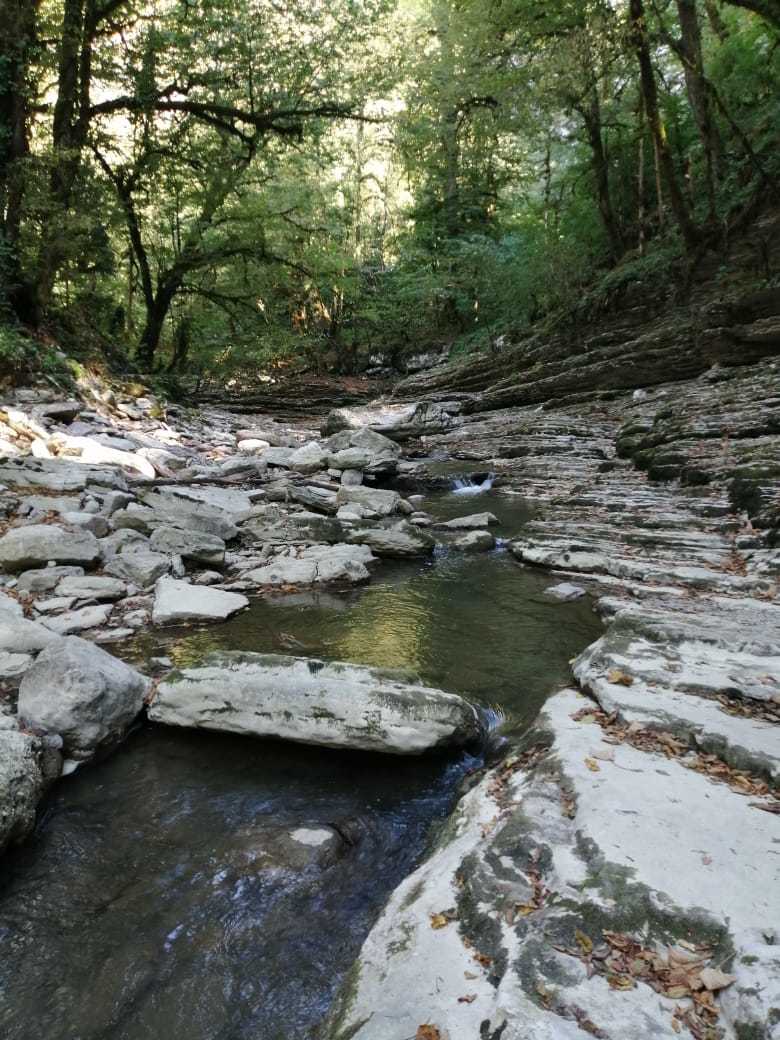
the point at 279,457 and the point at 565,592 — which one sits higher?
the point at 279,457

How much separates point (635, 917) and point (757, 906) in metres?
0.34

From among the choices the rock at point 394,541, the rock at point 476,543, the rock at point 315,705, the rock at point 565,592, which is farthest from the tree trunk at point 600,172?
the rock at point 315,705

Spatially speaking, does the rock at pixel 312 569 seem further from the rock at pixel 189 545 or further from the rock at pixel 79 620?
the rock at pixel 79 620

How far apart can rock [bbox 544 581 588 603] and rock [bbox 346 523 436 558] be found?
1892mm

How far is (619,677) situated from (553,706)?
0.40 metres

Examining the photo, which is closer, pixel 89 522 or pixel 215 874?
pixel 215 874

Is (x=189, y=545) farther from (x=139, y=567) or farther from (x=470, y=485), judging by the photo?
Answer: (x=470, y=485)

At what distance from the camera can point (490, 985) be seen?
165 cm

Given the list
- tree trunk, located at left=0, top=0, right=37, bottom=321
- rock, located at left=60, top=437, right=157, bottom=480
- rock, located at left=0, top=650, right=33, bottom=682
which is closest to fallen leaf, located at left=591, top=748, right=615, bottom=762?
rock, located at left=0, top=650, right=33, bottom=682

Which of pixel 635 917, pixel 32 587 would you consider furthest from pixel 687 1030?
pixel 32 587

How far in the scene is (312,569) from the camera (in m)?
6.34

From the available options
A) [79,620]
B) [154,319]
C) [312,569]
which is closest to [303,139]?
[154,319]

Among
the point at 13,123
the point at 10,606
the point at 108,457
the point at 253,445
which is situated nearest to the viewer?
the point at 10,606

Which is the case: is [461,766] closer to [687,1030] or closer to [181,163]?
[687,1030]
